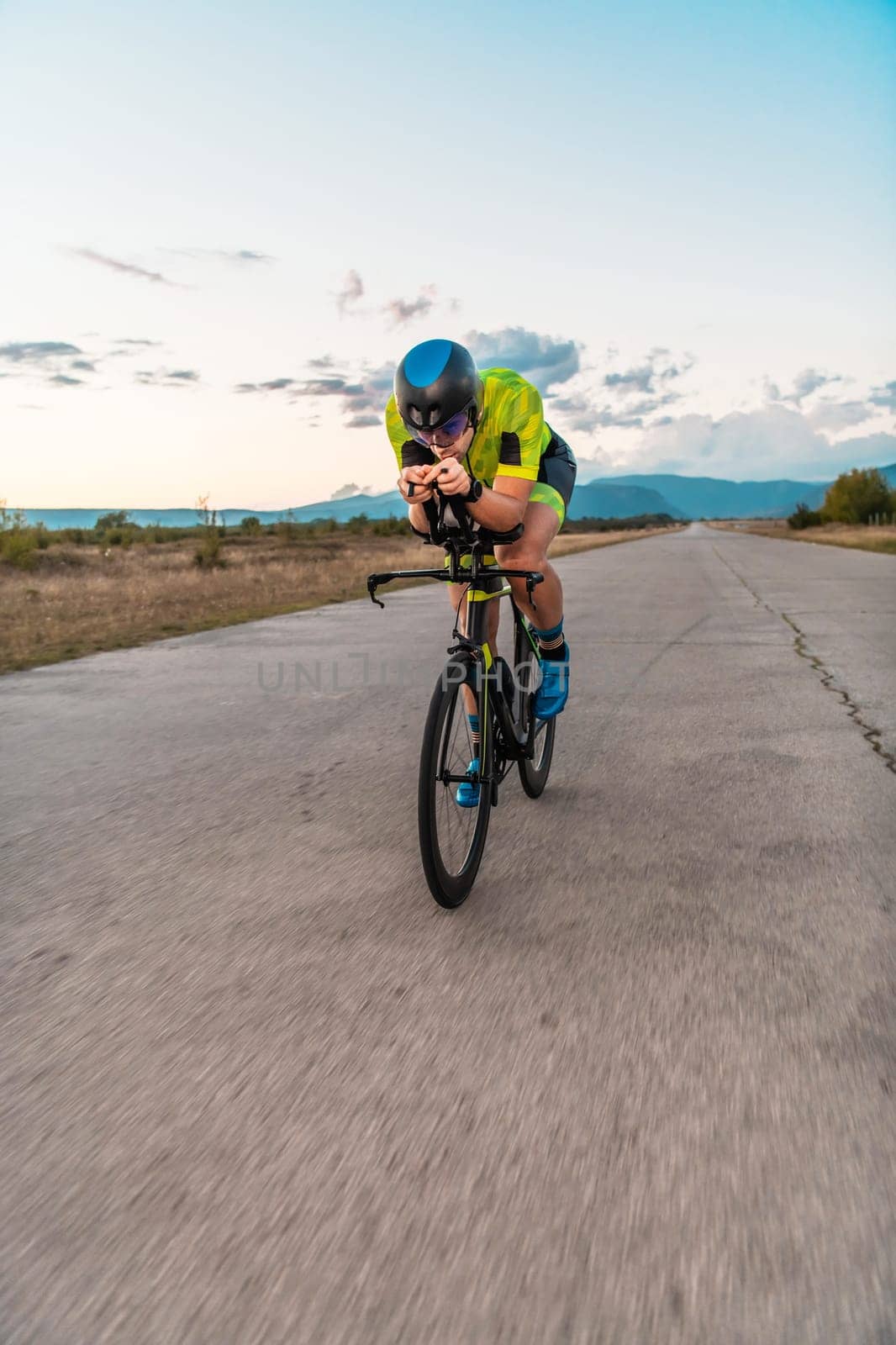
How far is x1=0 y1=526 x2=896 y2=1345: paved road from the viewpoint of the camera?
1.66 m

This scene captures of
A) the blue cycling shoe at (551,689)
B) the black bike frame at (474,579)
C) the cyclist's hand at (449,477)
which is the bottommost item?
the blue cycling shoe at (551,689)

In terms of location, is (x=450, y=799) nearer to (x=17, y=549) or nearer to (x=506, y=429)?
(x=506, y=429)

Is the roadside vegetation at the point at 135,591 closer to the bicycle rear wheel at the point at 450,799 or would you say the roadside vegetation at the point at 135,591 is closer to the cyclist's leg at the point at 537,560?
the cyclist's leg at the point at 537,560

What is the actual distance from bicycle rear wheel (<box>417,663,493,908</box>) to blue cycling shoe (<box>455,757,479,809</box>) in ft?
0.05

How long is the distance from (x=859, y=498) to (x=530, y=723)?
323ft

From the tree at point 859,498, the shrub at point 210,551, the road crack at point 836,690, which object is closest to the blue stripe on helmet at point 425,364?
the road crack at point 836,690

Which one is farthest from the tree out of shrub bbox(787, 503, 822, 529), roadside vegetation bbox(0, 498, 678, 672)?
roadside vegetation bbox(0, 498, 678, 672)

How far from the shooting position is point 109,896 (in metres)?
3.54

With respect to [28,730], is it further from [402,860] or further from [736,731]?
[736,731]

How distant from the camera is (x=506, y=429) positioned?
3752mm

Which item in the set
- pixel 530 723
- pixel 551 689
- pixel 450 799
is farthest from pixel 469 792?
pixel 551 689

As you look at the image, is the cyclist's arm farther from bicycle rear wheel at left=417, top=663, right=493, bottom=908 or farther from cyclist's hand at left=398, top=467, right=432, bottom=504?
bicycle rear wheel at left=417, top=663, right=493, bottom=908

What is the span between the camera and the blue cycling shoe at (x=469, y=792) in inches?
140

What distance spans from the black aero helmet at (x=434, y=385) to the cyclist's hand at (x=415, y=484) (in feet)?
0.56
